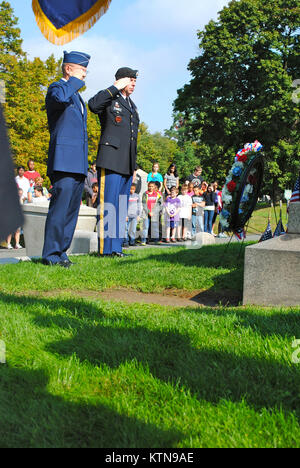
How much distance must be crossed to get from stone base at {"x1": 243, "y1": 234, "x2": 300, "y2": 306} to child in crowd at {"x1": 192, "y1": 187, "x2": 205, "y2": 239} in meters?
9.82

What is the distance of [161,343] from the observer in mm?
2865

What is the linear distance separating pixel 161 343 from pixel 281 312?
1.19m

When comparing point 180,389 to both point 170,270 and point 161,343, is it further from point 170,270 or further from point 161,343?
point 170,270

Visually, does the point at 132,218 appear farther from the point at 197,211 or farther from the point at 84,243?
the point at 84,243

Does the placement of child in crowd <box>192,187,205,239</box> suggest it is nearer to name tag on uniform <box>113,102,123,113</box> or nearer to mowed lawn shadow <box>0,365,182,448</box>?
name tag on uniform <box>113,102,123,113</box>

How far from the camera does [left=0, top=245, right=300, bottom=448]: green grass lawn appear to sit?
1.87m

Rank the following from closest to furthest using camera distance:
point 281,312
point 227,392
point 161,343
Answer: point 227,392 → point 161,343 → point 281,312

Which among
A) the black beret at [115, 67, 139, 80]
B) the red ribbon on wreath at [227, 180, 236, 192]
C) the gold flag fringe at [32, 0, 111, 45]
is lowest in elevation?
the red ribbon on wreath at [227, 180, 236, 192]

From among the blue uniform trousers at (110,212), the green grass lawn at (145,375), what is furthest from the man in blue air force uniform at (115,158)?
the green grass lawn at (145,375)

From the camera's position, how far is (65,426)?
1923 millimetres

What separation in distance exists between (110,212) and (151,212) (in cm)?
580

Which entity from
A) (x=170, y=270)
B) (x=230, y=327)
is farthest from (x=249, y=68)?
(x=230, y=327)

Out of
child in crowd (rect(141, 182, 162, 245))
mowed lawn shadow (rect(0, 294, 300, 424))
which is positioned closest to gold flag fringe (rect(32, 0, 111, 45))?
mowed lawn shadow (rect(0, 294, 300, 424))

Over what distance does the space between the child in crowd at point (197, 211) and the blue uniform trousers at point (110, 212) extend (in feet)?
23.9
